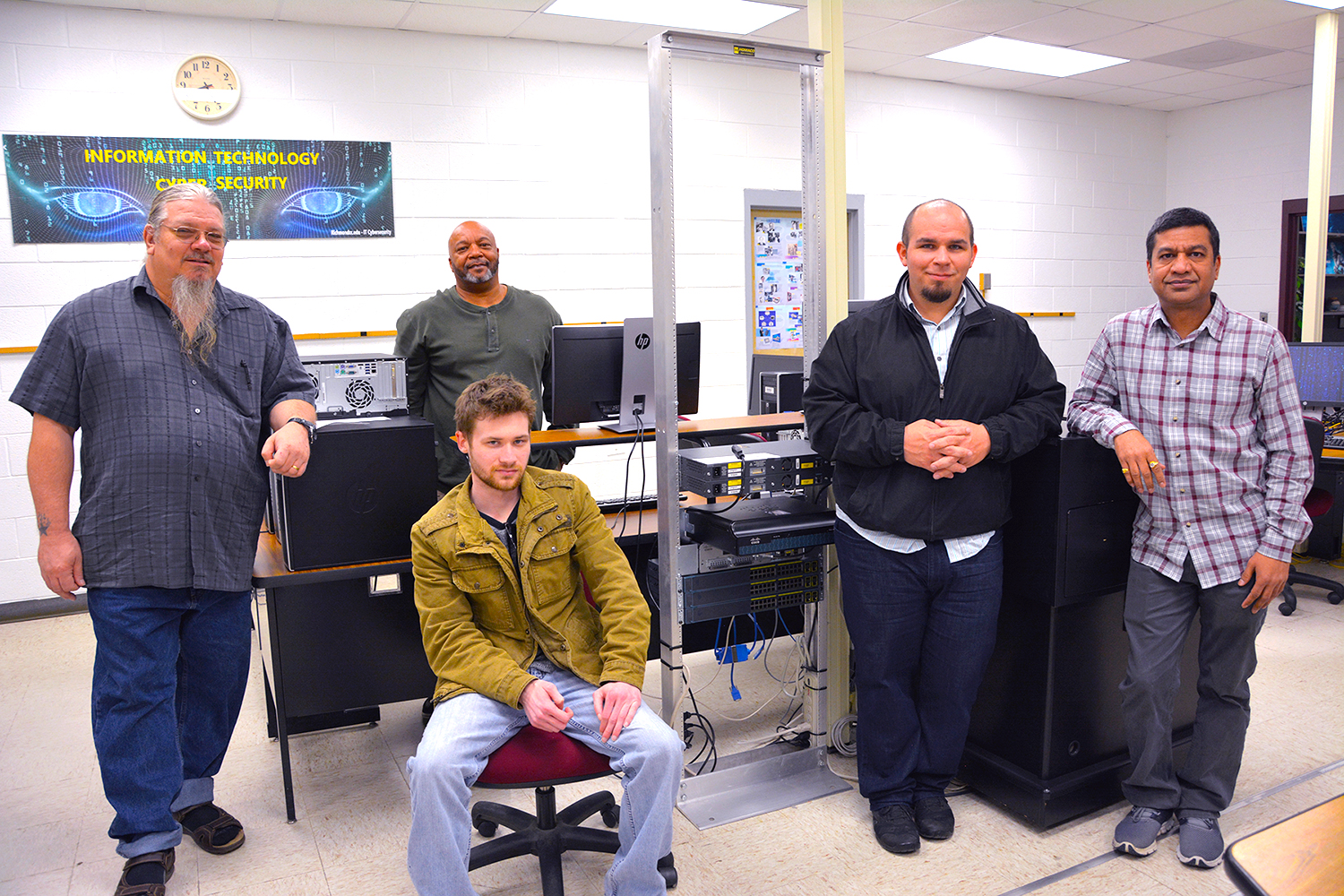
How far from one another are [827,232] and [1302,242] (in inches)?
228

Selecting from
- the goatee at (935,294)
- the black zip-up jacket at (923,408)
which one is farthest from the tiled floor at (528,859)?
the goatee at (935,294)

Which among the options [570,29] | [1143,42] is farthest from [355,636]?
[1143,42]

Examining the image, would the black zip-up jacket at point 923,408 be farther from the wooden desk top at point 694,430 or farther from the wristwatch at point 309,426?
the wristwatch at point 309,426

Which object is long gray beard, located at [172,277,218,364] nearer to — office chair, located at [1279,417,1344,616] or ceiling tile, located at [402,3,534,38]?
ceiling tile, located at [402,3,534,38]

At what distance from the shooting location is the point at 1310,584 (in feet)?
14.0

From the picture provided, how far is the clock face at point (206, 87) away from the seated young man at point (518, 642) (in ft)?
10.5

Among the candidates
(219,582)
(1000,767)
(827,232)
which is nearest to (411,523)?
(219,582)

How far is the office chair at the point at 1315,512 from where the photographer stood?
3596 millimetres

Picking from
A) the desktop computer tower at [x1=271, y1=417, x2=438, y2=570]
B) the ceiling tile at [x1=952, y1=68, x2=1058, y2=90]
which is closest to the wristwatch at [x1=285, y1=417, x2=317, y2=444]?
the desktop computer tower at [x1=271, y1=417, x2=438, y2=570]

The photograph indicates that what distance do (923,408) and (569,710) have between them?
1069 mm

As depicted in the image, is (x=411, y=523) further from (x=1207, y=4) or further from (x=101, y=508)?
(x=1207, y=4)

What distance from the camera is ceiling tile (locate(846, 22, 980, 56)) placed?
5070 millimetres

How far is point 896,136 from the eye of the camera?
20.0 ft

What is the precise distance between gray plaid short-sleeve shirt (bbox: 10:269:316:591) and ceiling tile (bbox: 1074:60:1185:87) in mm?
5872
